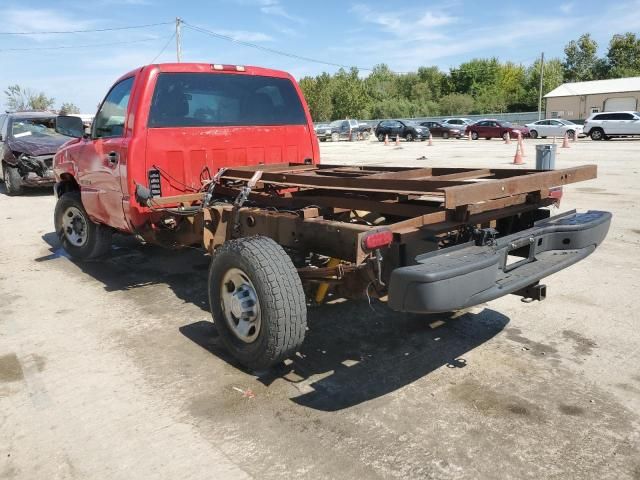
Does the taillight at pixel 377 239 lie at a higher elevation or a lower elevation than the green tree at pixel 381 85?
lower

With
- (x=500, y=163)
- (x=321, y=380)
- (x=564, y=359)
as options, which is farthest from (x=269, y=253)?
(x=500, y=163)

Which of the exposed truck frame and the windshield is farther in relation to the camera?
the windshield

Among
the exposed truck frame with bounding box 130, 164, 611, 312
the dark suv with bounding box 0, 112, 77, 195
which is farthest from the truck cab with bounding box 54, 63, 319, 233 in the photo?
the dark suv with bounding box 0, 112, 77, 195

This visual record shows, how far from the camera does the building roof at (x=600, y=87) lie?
181 feet

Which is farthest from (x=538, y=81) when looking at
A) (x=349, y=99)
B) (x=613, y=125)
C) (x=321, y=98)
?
(x=613, y=125)

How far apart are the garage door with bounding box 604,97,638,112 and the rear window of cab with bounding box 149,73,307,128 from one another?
5858 cm

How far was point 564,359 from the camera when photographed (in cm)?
375

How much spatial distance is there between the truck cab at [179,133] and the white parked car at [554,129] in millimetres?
33255

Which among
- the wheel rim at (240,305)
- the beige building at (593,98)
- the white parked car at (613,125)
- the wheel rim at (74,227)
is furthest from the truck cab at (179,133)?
the beige building at (593,98)

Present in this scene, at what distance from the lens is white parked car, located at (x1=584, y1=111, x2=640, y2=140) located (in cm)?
3028

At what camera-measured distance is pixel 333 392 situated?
3.38 m

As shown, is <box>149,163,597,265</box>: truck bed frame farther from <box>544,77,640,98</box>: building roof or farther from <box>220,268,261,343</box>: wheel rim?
<box>544,77,640,98</box>: building roof

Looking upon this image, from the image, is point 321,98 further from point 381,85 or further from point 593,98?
point 593,98

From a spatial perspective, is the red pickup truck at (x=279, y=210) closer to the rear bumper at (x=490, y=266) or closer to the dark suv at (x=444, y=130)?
the rear bumper at (x=490, y=266)
